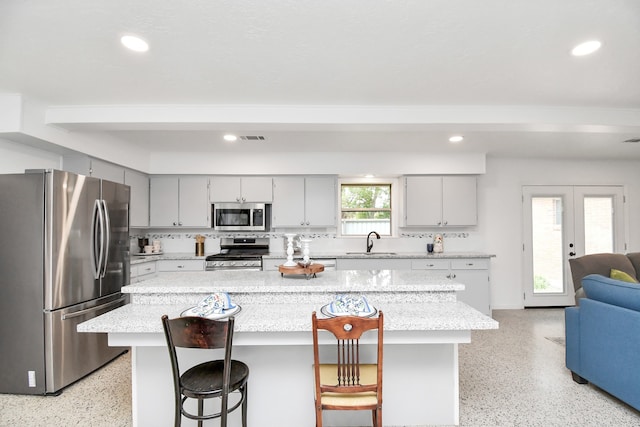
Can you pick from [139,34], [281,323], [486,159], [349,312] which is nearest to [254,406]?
[281,323]

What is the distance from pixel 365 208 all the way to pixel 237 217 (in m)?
2.03

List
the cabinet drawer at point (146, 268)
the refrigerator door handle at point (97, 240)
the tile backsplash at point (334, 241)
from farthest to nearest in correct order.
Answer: the tile backsplash at point (334, 241) → the cabinet drawer at point (146, 268) → the refrigerator door handle at point (97, 240)

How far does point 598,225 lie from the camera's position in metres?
5.34

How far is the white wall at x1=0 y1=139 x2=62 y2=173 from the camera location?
10.1 feet

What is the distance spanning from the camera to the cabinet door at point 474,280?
4676mm

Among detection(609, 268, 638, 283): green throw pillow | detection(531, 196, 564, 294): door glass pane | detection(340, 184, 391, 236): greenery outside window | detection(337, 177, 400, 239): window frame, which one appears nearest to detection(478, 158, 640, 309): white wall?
detection(531, 196, 564, 294): door glass pane

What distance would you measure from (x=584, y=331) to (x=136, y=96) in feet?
13.6

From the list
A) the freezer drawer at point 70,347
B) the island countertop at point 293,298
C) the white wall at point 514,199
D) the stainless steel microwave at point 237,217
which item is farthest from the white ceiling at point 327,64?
the white wall at point 514,199

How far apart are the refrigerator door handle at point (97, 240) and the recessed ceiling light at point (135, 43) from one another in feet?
5.43

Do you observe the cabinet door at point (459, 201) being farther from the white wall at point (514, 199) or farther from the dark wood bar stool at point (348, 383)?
the dark wood bar stool at point (348, 383)

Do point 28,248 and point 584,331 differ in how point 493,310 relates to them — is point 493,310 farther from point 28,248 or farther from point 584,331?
point 28,248

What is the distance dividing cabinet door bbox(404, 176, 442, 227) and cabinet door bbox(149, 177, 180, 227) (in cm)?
349

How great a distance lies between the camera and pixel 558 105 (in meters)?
2.99

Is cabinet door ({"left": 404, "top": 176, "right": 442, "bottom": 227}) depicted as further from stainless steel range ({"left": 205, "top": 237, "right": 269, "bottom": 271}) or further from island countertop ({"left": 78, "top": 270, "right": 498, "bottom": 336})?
island countertop ({"left": 78, "top": 270, "right": 498, "bottom": 336})
